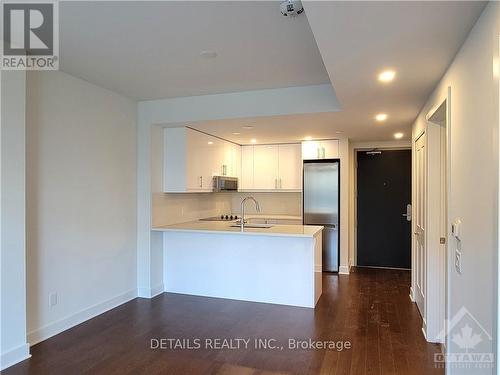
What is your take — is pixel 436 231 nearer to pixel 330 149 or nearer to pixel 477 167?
pixel 477 167

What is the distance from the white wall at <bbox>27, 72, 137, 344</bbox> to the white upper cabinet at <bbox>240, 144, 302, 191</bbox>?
96.3 inches

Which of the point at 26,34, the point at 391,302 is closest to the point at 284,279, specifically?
the point at 391,302

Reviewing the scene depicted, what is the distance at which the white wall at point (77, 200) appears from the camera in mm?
3150

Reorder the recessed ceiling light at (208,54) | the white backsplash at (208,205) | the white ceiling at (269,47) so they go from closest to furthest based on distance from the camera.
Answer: the white ceiling at (269,47) < the recessed ceiling light at (208,54) < the white backsplash at (208,205)

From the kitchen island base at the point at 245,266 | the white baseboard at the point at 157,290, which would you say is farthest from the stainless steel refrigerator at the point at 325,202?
the white baseboard at the point at 157,290

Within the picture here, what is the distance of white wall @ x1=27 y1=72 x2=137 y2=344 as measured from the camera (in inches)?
124

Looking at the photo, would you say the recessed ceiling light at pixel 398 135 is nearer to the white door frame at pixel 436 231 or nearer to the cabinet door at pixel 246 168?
the white door frame at pixel 436 231

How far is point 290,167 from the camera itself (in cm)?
620

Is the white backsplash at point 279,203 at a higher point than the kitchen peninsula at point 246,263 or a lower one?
higher

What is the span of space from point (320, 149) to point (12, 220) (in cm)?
448

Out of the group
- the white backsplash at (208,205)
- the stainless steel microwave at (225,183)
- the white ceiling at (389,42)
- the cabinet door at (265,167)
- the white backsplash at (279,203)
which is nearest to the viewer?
the white ceiling at (389,42)

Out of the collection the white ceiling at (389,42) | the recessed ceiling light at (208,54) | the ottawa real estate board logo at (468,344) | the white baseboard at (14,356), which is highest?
the recessed ceiling light at (208,54)

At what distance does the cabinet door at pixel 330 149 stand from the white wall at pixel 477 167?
347 centimetres

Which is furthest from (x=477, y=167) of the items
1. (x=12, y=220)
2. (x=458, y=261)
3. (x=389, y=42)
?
(x=12, y=220)
